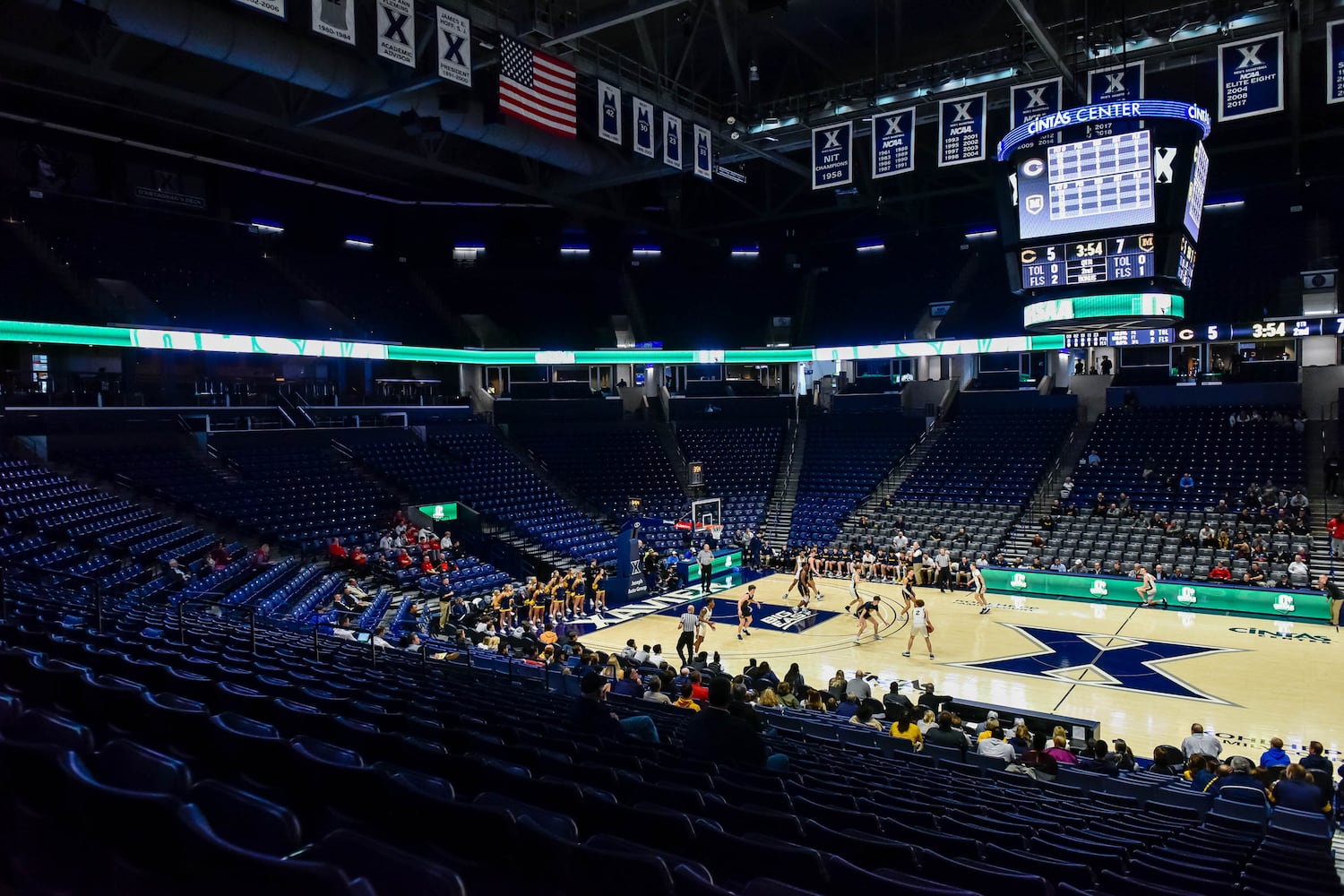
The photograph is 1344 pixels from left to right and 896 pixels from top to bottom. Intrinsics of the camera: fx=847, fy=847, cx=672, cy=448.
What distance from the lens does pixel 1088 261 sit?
17.0 m

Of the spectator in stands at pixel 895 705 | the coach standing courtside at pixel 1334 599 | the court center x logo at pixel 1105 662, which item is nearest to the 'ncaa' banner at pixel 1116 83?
the court center x logo at pixel 1105 662

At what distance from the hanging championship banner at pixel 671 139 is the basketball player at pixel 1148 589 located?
56.1ft

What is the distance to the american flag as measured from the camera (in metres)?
18.4

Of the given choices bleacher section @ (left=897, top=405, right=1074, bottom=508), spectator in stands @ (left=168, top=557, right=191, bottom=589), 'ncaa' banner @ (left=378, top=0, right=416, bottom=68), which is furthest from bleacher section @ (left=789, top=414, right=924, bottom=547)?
'ncaa' banner @ (left=378, top=0, right=416, bottom=68)

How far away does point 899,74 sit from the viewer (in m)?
23.3

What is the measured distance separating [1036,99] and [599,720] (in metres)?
18.6

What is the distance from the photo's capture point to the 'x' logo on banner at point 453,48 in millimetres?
17156

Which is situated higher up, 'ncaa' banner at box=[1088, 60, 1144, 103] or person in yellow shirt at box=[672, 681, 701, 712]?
'ncaa' banner at box=[1088, 60, 1144, 103]

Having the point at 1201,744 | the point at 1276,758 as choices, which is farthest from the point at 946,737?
the point at 1276,758

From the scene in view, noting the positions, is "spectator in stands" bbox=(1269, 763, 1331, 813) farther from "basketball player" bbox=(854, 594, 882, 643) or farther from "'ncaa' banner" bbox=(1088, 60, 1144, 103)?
"'ncaa' banner" bbox=(1088, 60, 1144, 103)

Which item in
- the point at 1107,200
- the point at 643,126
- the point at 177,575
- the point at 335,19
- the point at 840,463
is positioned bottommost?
the point at 177,575

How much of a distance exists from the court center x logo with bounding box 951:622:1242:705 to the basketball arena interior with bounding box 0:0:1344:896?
0.15 m

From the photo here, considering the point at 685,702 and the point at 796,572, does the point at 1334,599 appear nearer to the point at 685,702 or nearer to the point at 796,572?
the point at 796,572

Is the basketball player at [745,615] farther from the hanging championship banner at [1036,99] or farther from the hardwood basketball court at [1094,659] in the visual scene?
the hanging championship banner at [1036,99]
